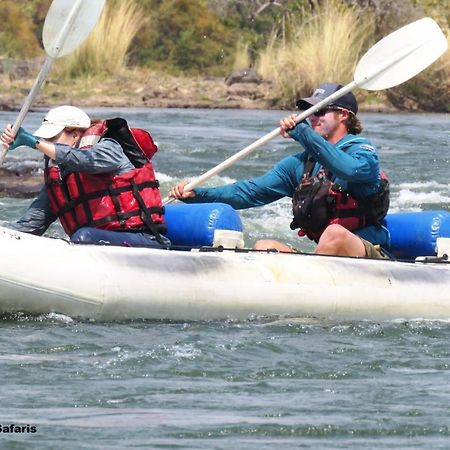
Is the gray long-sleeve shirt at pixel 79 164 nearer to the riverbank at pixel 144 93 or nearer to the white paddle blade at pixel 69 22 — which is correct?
the white paddle blade at pixel 69 22

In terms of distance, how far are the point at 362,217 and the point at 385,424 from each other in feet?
7.62

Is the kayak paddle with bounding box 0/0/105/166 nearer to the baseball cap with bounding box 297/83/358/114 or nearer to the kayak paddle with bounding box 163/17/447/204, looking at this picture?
the baseball cap with bounding box 297/83/358/114

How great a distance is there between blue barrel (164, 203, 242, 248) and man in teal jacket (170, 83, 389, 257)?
0.25m

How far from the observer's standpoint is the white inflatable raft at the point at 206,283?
698cm

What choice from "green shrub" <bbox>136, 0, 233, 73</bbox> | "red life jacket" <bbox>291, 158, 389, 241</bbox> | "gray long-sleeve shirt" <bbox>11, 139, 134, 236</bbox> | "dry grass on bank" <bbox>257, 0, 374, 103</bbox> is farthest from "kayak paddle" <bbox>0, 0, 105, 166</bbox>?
"green shrub" <bbox>136, 0, 233, 73</bbox>

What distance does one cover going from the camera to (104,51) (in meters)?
22.5

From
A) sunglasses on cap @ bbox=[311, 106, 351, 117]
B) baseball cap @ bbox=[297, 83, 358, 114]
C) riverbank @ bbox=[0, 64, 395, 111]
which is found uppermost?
baseball cap @ bbox=[297, 83, 358, 114]

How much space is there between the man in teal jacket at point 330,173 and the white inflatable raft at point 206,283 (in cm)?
13

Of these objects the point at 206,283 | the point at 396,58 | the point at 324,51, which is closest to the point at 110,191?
the point at 206,283

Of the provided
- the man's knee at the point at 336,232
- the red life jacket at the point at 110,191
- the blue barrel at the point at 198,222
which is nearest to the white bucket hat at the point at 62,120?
the red life jacket at the point at 110,191

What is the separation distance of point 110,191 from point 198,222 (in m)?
0.51

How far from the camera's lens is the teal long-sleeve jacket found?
288 inches

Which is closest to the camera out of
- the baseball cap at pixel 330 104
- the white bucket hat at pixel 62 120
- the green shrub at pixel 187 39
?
the white bucket hat at pixel 62 120

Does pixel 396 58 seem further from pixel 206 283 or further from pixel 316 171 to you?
pixel 206 283
